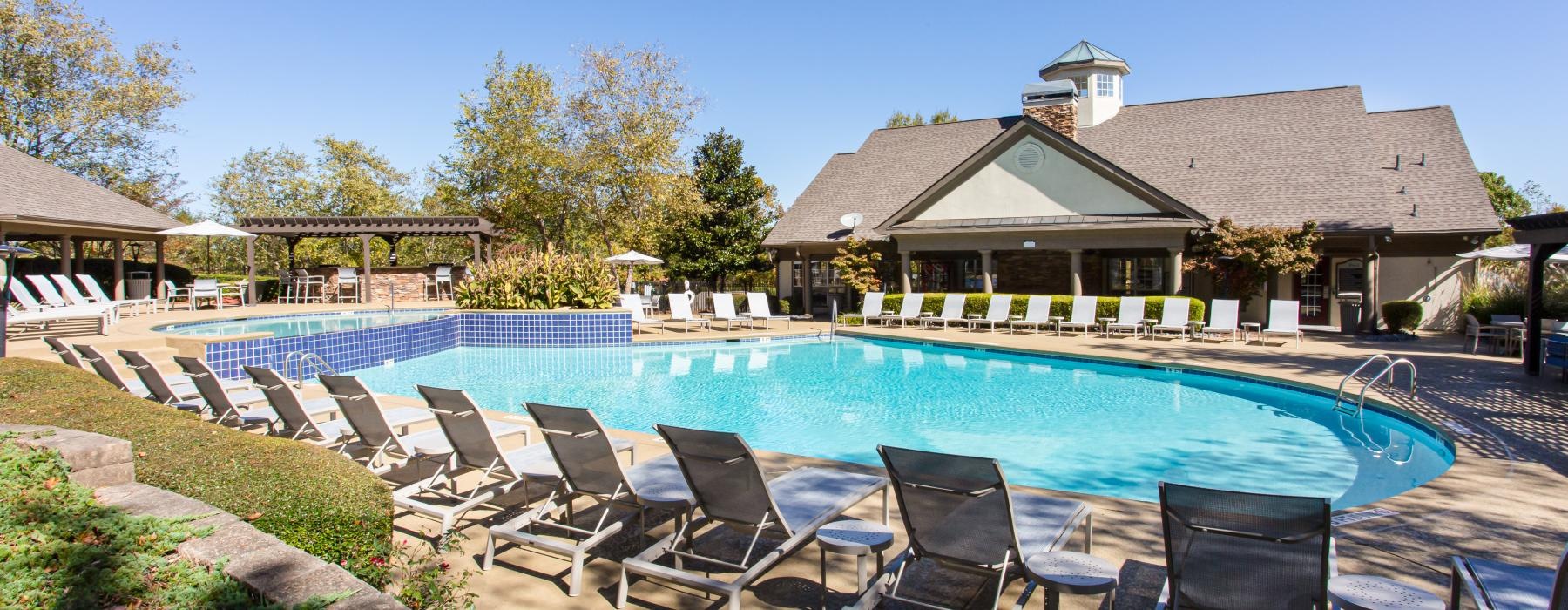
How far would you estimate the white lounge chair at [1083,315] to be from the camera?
17859 millimetres

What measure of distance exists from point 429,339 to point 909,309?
10656mm

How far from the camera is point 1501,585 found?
9.57 ft

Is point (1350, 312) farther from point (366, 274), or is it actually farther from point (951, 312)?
point (366, 274)

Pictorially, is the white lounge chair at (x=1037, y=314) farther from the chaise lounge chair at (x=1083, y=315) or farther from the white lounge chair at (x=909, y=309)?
the white lounge chair at (x=909, y=309)

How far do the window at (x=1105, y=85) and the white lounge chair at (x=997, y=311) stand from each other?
961cm

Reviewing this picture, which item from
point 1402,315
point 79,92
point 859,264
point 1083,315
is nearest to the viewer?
point 1402,315

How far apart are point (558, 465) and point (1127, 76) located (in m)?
26.4

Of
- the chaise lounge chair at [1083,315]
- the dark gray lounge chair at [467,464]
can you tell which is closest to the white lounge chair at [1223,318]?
the chaise lounge chair at [1083,315]

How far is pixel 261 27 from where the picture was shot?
22.0 m

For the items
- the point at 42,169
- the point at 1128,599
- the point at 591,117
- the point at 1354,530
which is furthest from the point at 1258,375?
the point at 42,169

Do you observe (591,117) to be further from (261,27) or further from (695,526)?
(695,526)

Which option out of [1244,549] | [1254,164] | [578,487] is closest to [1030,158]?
[1254,164]

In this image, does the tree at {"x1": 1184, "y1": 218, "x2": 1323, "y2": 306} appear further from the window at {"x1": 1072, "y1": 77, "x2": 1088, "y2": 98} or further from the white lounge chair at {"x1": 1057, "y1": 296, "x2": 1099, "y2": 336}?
the window at {"x1": 1072, "y1": 77, "x2": 1088, "y2": 98}

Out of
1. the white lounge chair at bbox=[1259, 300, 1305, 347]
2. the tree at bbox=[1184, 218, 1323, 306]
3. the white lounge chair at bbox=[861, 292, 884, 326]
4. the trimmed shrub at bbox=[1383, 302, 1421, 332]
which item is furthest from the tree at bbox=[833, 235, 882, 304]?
the trimmed shrub at bbox=[1383, 302, 1421, 332]
